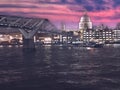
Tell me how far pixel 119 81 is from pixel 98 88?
5.32 metres

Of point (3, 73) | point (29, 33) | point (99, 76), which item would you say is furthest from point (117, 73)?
point (29, 33)

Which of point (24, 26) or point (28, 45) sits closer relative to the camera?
point (28, 45)

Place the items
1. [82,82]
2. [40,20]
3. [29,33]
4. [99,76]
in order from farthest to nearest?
[40,20], [29,33], [99,76], [82,82]

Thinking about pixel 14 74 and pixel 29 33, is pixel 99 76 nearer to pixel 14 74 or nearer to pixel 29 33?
pixel 14 74

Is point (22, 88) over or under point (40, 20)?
under

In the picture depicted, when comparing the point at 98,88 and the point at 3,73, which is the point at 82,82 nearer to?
the point at 98,88

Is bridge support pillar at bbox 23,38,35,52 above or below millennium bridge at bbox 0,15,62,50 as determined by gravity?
below

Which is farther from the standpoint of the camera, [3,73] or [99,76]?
[3,73]

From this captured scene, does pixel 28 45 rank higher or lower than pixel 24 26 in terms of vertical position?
lower

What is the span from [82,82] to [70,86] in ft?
10.1

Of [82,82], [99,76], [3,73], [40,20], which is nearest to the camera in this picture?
[82,82]

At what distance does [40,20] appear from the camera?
157 meters

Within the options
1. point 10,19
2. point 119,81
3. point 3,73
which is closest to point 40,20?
point 10,19

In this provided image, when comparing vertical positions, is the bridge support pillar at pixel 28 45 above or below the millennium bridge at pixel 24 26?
below
